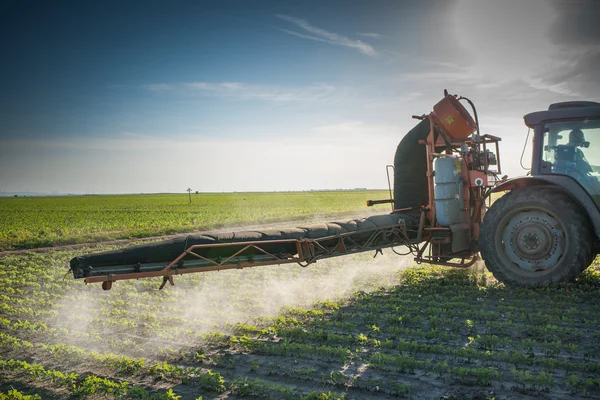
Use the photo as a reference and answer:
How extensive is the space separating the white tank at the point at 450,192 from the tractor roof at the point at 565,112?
5.37 ft

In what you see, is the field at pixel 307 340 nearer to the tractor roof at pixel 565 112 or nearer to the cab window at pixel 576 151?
the cab window at pixel 576 151

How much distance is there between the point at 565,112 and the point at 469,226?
278 cm

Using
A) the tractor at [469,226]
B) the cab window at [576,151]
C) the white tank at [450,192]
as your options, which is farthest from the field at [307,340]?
the cab window at [576,151]

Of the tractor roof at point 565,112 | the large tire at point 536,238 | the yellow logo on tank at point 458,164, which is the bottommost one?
the large tire at point 536,238

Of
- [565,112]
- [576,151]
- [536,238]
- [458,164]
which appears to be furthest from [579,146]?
[458,164]

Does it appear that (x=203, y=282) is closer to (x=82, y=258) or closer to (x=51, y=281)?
(x=51, y=281)

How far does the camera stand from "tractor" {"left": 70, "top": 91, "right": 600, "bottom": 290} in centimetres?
660

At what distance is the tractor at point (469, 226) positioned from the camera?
6602mm

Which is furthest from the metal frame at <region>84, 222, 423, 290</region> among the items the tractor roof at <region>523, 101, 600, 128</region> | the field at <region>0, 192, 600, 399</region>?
the tractor roof at <region>523, 101, 600, 128</region>

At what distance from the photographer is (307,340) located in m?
5.93

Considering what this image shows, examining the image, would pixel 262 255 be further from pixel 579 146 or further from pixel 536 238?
pixel 579 146

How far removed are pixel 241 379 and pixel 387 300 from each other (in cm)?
380

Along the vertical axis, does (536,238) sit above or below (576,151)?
below

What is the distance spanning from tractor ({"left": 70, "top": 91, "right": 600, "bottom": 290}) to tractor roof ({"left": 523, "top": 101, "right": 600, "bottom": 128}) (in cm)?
2
